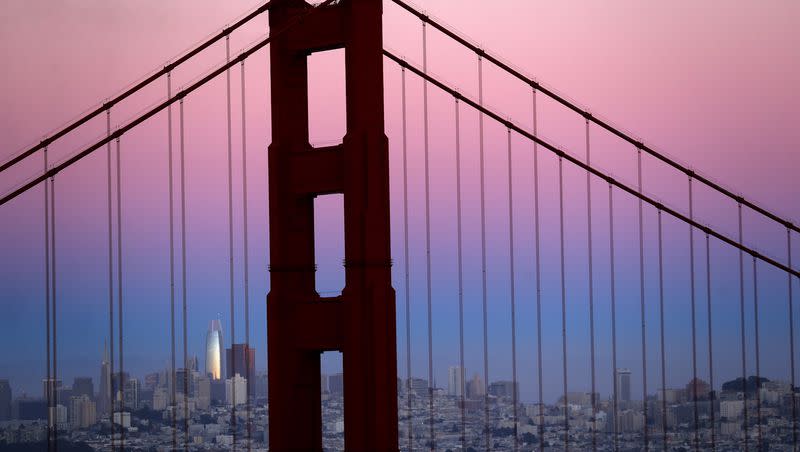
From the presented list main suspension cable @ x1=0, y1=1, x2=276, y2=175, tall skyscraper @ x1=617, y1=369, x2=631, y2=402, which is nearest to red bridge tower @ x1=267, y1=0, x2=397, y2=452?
main suspension cable @ x1=0, y1=1, x2=276, y2=175

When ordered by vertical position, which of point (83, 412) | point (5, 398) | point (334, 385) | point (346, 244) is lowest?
point (83, 412)

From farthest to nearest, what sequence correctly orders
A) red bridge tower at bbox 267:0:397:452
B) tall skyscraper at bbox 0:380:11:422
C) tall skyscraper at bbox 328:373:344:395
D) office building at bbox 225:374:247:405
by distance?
tall skyscraper at bbox 0:380:11:422
office building at bbox 225:374:247:405
tall skyscraper at bbox 328:373:344:395
red bridge tower at bbox 267:0:397:452

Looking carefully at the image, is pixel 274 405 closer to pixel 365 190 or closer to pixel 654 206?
pixel 365 190

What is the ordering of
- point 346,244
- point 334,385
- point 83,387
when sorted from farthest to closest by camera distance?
1. point 83,387
2. point 334,385
3. point 346,244

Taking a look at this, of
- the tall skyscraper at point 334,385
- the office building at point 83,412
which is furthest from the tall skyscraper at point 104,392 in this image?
→ the tall skyscraper at point 334,385

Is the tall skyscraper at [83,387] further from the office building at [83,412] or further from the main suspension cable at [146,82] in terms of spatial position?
the main suspension cable at [146,82]

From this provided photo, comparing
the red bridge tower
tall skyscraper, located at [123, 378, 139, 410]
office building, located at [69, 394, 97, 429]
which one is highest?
the red bridge tower

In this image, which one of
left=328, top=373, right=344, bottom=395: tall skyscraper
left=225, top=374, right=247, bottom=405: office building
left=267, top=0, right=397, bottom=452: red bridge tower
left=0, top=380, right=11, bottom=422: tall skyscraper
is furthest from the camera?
left=0, top=380, right=11, bottom=422: tall skyscraper

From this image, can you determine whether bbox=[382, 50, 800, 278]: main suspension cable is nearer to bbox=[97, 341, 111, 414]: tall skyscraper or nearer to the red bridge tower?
the red bridge tower

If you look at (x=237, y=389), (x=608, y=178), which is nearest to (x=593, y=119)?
(x=608, y=178)

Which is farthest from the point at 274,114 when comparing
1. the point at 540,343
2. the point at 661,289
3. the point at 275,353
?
the point at 661,289

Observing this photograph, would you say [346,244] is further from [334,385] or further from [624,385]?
[624,385]
